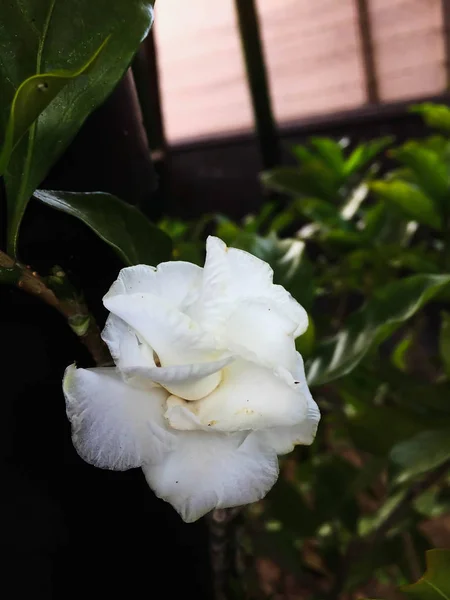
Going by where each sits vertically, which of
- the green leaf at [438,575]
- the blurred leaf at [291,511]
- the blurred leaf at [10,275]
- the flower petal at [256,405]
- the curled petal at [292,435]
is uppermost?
the blurred leaf at [10,275]

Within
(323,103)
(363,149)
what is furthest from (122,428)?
(323,103)

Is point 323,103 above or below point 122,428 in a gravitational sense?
below

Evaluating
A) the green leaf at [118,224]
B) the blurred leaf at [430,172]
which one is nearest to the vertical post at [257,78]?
the blurred leaf at [430,172]

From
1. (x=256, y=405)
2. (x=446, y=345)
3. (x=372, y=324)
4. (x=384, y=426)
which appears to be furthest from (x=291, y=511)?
(x=256, y=405)

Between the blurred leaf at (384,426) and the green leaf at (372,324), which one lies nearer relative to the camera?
the green leaf at (372,324)

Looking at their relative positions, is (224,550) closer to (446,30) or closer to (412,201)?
(412,201)

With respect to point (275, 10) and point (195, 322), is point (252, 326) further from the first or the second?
point (275, 10)

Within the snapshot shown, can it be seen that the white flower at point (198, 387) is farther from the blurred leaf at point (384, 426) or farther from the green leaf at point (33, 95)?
the blurred leaf at point (384, 426)
